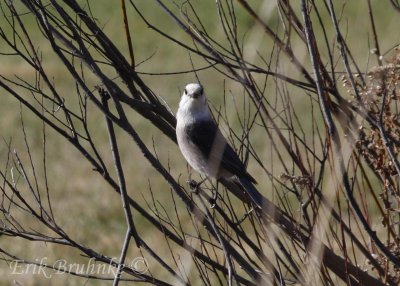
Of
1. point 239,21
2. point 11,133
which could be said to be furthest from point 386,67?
point 239,21

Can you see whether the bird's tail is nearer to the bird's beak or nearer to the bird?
the bird

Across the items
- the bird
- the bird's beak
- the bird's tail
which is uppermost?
the bird's beak

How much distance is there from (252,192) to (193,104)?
151cm

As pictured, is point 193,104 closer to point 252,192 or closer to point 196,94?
point 196,94

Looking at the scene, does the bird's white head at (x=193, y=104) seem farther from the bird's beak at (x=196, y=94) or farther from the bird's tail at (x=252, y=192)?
the bird's tail at (x=252, y=192)

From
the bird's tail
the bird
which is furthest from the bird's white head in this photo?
the bird's tail

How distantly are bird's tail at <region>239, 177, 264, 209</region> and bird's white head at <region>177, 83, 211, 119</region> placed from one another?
809 millimetres

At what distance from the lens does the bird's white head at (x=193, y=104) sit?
4.87 meters

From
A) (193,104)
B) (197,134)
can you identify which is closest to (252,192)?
(197,134)

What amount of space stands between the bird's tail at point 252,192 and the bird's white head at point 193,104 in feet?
2.65

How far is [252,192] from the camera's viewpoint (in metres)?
3.54

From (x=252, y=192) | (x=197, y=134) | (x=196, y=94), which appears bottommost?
(x=252, y=192)

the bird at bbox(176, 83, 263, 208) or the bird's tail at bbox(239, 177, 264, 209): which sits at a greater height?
the bird at bbox(176, 83, 263, 208)

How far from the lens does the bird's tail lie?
310cm
